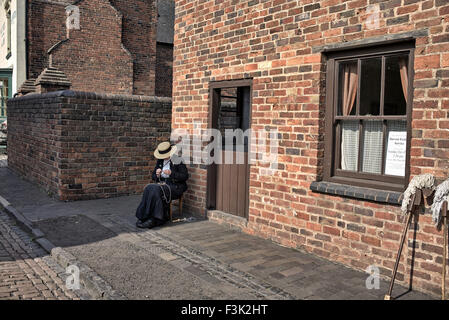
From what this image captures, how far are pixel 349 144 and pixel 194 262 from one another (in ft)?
7.70

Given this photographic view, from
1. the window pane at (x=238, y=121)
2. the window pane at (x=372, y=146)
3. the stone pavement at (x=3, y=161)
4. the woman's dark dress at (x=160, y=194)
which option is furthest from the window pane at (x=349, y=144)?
the stone pavement at (x=3, y=161)

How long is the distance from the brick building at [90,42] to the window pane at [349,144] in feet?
47.9

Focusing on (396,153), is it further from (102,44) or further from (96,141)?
(102,44)

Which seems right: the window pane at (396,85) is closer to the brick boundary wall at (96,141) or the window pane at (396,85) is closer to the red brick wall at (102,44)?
the brick boundary wall at (96,141)

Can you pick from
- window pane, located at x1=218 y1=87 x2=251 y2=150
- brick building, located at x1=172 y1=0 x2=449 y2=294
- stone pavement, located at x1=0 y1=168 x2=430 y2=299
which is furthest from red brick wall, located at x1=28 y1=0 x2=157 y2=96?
brick building, located at x1=172 y1=0 x2=449 y2=294

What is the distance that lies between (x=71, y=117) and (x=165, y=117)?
2.06 meters

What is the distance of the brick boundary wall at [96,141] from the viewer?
28.4 ft

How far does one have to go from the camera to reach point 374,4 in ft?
15.4

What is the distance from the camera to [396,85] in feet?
15.3

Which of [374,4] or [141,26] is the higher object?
[141,26]

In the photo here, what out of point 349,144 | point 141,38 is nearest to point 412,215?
point 349,144

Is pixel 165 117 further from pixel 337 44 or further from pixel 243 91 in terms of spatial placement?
pixel 337 44
